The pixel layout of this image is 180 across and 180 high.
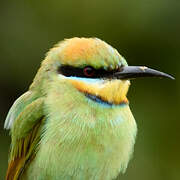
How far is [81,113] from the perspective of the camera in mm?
3965

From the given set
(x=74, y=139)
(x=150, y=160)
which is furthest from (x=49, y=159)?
(x=150, y=160)

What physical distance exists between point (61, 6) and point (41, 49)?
19.9 inches

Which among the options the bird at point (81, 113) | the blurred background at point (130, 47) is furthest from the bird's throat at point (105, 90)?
the blurred background at point (130, 47)

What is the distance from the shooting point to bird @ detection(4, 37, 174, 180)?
12.9 ft

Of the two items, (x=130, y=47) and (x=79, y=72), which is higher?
(x=79, y=72)

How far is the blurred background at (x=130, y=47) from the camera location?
559 centimetres

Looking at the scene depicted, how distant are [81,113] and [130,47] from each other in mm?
2063

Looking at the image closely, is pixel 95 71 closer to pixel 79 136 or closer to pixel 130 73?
pixel 130 73

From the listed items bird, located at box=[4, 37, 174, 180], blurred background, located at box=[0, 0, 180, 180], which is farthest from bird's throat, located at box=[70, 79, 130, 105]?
blurred background, located at box=[0, 0, 180, 180]

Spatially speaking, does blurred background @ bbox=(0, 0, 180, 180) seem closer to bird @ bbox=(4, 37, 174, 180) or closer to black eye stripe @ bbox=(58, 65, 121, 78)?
bird @ bbox=(4, 37, 174, 180)

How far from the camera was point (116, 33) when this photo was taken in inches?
234

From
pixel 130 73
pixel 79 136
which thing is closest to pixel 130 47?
pixel 130 73

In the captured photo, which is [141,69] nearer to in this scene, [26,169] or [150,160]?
[26,169]

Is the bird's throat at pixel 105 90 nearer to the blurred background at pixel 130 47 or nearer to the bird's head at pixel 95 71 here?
the bird's head at pixel 95 71
